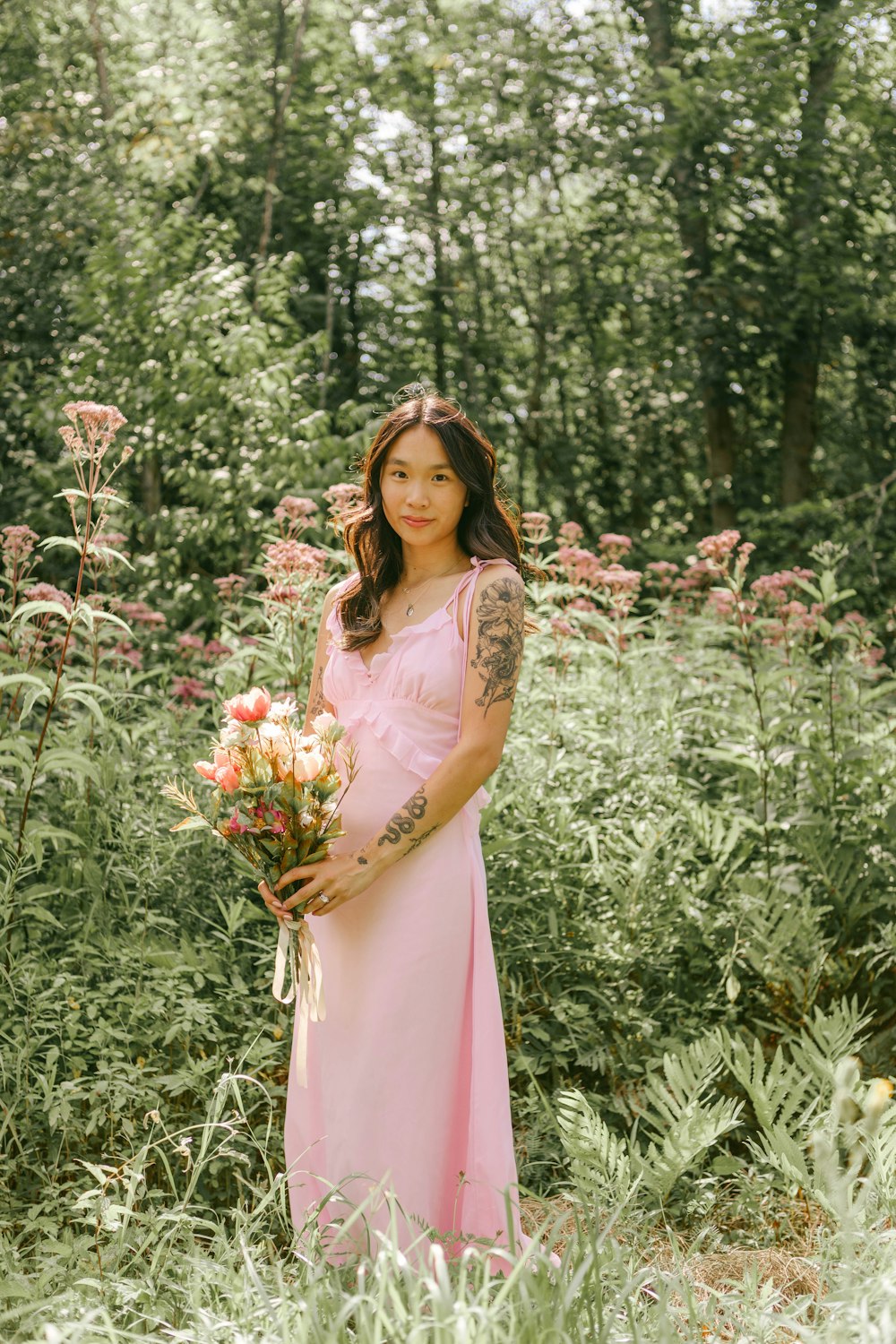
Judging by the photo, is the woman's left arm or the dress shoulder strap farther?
the dress shoulder strap

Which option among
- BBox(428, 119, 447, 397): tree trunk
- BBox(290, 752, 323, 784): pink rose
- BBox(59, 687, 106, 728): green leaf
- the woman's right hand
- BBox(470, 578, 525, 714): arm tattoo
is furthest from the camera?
BBox(428, 119, 447, 397): tree trunk

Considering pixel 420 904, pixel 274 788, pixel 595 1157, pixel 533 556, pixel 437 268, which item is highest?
pixel 437 268

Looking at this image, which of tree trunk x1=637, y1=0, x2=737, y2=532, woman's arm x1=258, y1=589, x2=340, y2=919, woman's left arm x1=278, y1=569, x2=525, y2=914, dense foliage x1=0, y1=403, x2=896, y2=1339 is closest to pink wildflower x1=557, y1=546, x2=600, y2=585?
dense foliage x1=0, y1=403, x2=896, y2=1339

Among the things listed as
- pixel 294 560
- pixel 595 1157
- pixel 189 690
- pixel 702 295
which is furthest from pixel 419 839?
pixel 702 295

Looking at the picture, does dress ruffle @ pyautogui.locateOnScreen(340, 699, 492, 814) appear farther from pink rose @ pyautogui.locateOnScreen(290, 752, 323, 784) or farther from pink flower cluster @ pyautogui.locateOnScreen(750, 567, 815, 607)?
pink flower cluster @ pyautogui.locateOnScreen(750, 567, 815, 607)

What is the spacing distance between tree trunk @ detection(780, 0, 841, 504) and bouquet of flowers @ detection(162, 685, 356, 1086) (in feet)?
25.6

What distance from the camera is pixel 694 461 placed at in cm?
1071

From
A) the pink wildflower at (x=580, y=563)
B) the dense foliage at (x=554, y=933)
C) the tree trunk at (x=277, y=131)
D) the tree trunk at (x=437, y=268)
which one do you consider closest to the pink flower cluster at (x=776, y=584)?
the dense foliage at (x=554, y=933)

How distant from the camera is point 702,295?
9.52 meters

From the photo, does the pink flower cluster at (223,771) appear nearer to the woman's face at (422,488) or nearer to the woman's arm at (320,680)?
the woman's arm at (320,680)

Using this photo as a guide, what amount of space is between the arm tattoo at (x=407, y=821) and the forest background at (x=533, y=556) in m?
0.56

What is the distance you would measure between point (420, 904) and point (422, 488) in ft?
2.88

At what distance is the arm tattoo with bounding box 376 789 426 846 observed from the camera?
242cm

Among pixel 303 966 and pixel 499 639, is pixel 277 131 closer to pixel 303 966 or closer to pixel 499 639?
pixel 499 639
